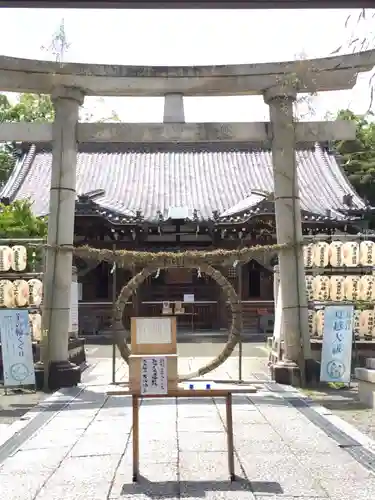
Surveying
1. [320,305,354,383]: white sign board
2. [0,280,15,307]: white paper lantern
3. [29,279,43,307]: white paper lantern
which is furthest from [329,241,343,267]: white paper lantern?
[0,280,15,307]: white paper lantern

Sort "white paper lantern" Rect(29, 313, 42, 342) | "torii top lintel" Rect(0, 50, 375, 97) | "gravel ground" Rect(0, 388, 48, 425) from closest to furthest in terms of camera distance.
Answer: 1. "gravel ground" Rect(0, 388, 48, 425)
2. "torii top lintel" Rect(0, 50, 375, 97)
3. "white paper lantern" Rect(29, 313, 42, 342)

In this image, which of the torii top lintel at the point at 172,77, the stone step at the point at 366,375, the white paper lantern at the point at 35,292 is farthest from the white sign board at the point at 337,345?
the white paper lantern at the point at 35,292

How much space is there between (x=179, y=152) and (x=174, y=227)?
6.25 meters

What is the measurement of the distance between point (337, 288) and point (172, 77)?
4962 mm

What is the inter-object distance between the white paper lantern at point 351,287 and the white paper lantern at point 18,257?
6156 mm

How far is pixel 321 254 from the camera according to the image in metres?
11.5

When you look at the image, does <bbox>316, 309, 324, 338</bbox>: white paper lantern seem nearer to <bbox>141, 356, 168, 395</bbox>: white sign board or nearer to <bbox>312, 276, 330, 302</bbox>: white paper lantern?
<bbox>312, 276, 330, 302</bbox>: white paper lantern

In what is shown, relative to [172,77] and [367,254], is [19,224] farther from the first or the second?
[367,254]

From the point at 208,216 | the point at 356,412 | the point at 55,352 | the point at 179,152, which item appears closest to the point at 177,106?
the point at 55,352

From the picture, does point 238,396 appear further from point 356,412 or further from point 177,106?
point 177,106

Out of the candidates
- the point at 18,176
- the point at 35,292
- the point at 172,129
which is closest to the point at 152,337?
the point at 172,129

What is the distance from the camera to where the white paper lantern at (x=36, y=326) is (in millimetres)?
10500

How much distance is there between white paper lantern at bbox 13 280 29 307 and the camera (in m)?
10.7

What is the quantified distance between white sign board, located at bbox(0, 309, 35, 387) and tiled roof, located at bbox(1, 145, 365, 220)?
1209 cm
